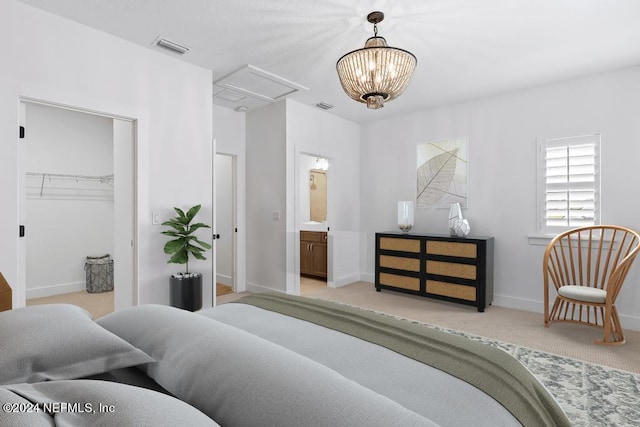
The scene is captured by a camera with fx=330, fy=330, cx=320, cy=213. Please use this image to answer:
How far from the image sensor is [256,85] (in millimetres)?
3928

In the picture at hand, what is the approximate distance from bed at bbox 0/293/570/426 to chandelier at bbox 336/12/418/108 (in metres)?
1.52

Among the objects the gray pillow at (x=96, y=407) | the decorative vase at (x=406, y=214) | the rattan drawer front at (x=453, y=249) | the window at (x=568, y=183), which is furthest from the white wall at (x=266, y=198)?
the gray pillow at (x=96, y=407)

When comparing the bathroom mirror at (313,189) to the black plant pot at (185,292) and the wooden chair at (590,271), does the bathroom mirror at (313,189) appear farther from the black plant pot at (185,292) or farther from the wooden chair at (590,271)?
the wooden chair at (590,271)

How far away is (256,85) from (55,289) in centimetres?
385

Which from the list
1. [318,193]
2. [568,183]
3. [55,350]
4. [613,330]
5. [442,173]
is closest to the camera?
[55,350]

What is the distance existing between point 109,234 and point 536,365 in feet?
18.1

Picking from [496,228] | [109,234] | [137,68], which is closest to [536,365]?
[496,228]

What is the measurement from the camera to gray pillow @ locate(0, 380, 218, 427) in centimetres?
58

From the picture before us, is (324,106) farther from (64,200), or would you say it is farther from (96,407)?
(96,407)

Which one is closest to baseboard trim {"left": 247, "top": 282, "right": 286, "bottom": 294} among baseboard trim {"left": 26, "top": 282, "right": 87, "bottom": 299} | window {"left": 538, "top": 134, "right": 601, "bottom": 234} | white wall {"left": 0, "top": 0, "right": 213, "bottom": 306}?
white wall {"left": 0, "top": 0, "right": 213, "bottom": 306}

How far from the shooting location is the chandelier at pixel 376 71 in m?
2.09

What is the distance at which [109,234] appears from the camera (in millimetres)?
5008


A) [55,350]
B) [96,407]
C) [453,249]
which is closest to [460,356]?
[96,407]

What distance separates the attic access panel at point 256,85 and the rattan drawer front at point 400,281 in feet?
9.13
